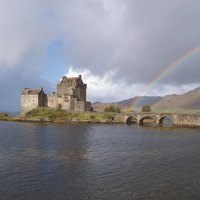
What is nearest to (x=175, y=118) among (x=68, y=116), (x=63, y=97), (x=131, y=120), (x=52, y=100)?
(x=131, y=120)

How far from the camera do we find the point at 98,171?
43.3m

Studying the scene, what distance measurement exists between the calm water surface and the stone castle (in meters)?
78.9

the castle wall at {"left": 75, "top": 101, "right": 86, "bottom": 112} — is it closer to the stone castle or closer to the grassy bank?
the stone castle

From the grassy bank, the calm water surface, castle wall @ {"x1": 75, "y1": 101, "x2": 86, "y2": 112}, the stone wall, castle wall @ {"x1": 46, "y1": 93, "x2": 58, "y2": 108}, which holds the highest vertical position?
castle wall @ {"x1": 46, "y1": 93, "x2": 58, "y2": 108}

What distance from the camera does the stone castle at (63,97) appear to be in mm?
147375

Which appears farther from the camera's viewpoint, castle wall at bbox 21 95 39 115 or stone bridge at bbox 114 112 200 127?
castle wall at bbox 21 95 39 115

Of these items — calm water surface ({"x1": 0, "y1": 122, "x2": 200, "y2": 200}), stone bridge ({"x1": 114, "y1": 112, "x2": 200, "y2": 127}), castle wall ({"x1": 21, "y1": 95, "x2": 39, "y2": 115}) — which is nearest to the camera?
calm water surface ({"x1": 0, "y1": 122, "x2": 200, "y2": 200})

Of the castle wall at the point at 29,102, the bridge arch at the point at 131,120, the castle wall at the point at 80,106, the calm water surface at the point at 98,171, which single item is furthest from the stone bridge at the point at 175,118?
the calm water surface at the point at 98,171

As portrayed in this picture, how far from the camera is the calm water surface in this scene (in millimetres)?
34188

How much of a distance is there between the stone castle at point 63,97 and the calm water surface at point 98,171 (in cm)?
7894

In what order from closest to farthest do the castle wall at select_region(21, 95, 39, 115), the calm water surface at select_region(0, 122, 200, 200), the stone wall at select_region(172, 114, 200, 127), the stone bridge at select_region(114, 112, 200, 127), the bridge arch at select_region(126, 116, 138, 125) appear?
the calm water surface at select_region(0, 122, 200, 200) → the stone wall at select_region(172, 114, 200, 127) → the stone bridge at select_region(114, 112, 200, 127) → the bridge arch at select_region(126, 116, 138, 125) → the castle wall at select_region(21, 95, 39, 115)

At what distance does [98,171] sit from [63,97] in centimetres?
10679

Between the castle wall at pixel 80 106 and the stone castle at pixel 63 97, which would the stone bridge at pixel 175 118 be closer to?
the castle wall at pixel 80 106

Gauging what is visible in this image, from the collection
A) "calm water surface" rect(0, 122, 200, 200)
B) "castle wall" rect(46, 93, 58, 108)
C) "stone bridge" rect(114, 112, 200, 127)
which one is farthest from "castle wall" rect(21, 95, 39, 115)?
"calm water surface" rect(0, 122, 200, 200)
